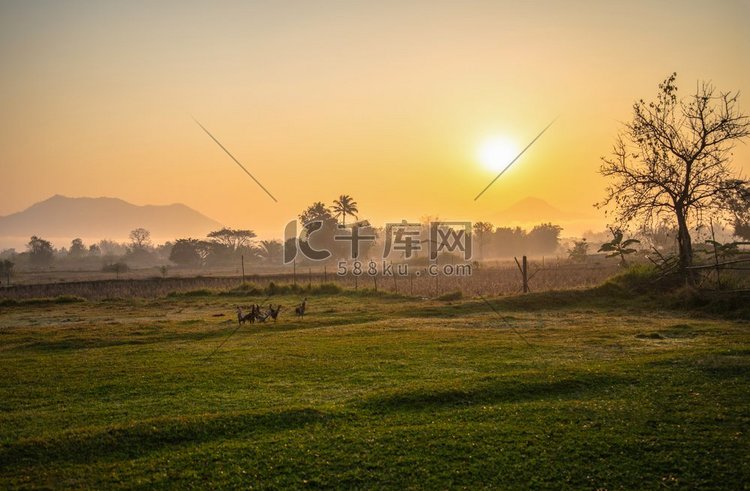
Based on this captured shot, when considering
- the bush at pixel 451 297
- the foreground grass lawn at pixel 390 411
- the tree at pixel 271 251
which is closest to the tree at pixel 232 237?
the tree at pixel 271 251

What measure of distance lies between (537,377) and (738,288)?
17622 millimetres

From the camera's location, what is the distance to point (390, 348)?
16.8 m

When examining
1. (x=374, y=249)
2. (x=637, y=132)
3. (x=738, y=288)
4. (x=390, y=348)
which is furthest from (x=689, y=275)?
(x=374, y=249)

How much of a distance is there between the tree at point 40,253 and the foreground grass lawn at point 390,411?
14325cm

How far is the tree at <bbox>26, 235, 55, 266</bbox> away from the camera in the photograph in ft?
465

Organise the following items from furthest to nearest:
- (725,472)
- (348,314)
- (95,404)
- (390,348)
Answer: (348,314) → (390,348) → (95,404) → (725,472)

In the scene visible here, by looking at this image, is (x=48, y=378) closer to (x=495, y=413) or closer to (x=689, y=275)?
(x=495, y=413)

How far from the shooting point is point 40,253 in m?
143

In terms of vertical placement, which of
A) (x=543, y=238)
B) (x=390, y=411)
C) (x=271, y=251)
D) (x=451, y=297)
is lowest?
(x=390, y=411)

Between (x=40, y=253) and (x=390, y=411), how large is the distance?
159m

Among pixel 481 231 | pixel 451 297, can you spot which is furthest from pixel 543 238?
pixel 451 297

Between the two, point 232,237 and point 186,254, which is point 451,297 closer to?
point 186,254

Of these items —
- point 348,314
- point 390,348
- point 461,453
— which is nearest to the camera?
point 461,453

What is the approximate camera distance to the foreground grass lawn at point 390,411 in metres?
7.54
